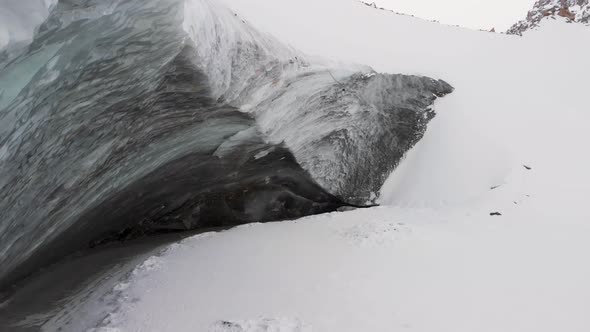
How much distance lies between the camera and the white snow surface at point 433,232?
16.6 feet

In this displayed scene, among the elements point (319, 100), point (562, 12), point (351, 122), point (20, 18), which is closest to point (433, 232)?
point (351, 122)

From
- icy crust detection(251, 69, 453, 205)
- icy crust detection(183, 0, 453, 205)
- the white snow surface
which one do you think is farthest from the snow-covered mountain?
icy crust detection(183, 0, 453, 205)

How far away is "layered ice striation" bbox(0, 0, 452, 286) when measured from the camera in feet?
14.1

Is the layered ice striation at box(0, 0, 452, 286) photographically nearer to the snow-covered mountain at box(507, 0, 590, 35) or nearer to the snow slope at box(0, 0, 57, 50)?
the snow slope at box(0, 0, 57, 50)

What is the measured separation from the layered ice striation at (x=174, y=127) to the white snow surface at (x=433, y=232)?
65 centimetres

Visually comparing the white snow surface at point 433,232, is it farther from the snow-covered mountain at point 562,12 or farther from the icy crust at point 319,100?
the snow-covered mountain at point 562,12

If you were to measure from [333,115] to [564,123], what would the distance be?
4929 millimetres

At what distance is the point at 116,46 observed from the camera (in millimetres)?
4508

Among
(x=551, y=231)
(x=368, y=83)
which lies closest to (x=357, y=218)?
(x=368, y=83)

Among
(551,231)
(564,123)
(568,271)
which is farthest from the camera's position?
(564,123)

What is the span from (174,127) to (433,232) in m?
4.39

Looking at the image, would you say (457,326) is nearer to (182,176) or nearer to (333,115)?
(333,115)

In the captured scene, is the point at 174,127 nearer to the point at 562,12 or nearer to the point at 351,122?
the point at 351,122

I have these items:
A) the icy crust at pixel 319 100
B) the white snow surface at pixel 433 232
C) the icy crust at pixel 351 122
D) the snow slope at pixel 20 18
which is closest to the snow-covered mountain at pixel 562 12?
the white snow surface at pixel 433 232
